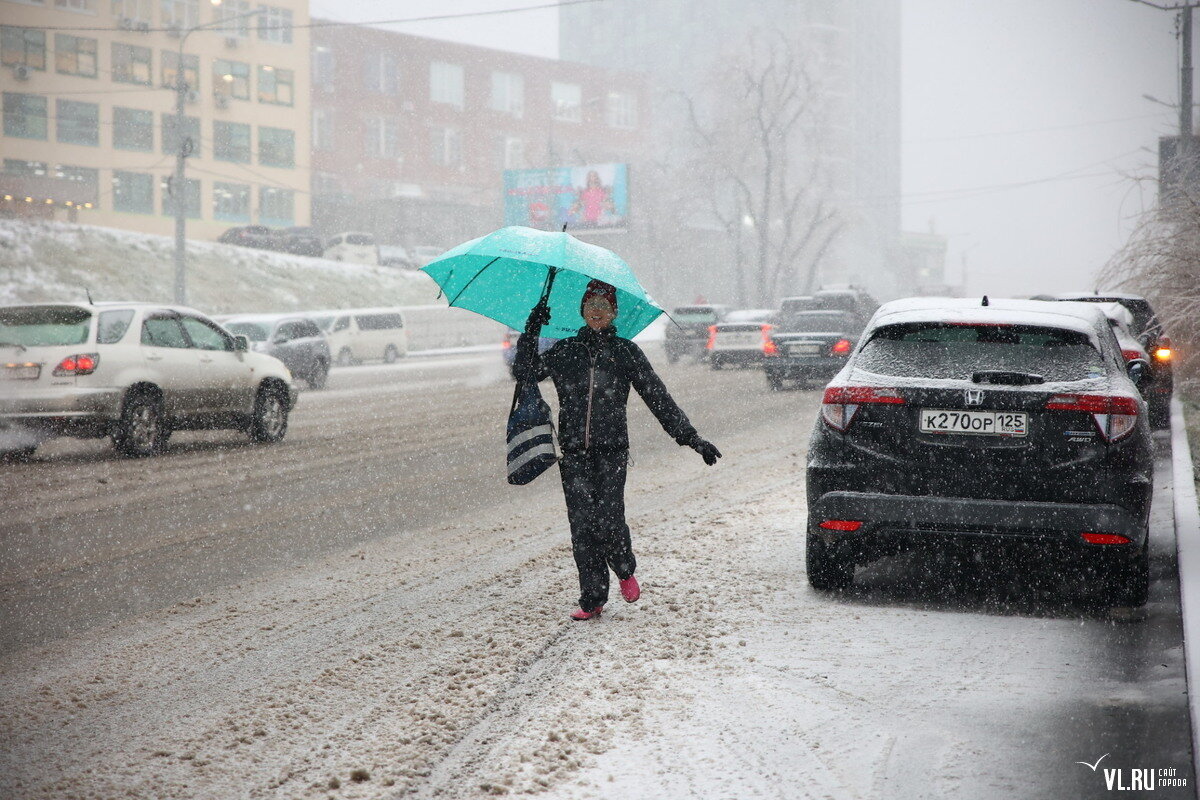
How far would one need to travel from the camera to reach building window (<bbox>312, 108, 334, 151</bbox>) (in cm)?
7738

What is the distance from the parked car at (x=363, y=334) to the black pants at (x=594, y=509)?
28.4 meters

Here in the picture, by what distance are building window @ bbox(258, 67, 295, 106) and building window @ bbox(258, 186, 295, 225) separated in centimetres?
493

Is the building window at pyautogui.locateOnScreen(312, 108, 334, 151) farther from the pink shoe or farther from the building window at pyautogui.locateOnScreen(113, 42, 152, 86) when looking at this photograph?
the pink shoe

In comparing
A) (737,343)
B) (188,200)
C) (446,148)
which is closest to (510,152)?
(446,148)

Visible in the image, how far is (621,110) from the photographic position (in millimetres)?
95125

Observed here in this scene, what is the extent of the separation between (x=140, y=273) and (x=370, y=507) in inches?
1555

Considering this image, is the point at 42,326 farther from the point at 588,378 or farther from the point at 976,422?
the point at 976,422

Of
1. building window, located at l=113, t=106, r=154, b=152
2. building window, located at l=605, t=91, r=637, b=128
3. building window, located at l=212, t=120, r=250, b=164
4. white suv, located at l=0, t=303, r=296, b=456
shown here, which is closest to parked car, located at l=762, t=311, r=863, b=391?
white suv, located at l=0, t=303, r=296, b=456

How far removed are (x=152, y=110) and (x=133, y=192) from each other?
443 cm

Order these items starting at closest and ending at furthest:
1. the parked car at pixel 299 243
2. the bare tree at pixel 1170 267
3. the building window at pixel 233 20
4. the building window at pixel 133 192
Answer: the bare tree at pixel 1170 267 < the parked car at pixel 299 243 < the building window at pixel 133 192 < the building window at pixel 233 20

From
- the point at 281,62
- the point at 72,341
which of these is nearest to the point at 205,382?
the point at 72,341

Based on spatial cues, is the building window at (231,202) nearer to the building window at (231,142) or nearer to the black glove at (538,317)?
the building window at (231,142)

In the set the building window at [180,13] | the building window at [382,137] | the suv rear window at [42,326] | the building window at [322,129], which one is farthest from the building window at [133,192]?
the suv rear window at [42,326]

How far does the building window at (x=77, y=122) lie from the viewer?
2345 inches
